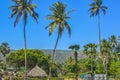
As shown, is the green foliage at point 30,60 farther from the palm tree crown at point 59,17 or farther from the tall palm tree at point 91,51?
the palm tree crown at point 59,17

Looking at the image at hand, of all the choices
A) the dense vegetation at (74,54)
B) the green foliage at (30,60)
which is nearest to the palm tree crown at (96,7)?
the dense vegetation at (74,54)

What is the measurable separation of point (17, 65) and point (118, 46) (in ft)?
121

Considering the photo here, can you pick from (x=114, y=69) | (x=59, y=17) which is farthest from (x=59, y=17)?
(x=114, y=69)

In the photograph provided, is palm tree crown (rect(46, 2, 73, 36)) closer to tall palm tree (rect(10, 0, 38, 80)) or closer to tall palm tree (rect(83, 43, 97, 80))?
tall palm tree (rect(10, 0, 38, 80))

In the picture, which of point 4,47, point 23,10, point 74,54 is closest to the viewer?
point 23,10

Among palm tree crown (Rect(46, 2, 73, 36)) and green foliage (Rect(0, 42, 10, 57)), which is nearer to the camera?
palm tree crown (Rect(46, 2, 73, 36))

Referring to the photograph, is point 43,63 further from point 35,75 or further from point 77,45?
point 35,75

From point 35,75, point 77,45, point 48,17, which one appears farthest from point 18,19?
point 77,45

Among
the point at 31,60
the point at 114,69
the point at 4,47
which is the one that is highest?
the point at 4,47

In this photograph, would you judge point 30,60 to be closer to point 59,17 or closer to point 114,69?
point 114,69

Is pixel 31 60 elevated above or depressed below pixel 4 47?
below

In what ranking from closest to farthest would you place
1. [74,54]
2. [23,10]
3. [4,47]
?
1. [23,10]
2. [74,54]
3. [4,47]

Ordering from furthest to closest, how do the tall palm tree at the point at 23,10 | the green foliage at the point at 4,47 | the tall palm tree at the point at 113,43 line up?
the green foliage at the point at 4,47 → the tall palm tree at the point at 113,43 → the tall palm tree at the point at 23,10

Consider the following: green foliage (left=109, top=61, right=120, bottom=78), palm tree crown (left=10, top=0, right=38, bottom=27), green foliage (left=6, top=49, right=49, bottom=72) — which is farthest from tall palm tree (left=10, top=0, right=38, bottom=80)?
green foliage (left=6, top=49, right=49, bottom=72)
